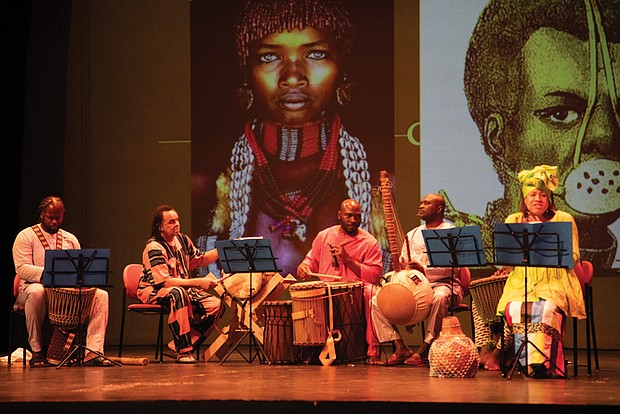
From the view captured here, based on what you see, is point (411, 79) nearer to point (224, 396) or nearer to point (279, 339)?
point (279, 339)

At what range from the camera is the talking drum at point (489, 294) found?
7238mm

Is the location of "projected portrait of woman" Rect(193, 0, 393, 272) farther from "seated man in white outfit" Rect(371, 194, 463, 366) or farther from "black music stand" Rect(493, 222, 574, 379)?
"black music stand" Rect(493, 222, 574, 379)

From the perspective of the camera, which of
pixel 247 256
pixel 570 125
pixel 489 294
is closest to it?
pixel 489 294

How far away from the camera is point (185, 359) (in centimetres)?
771

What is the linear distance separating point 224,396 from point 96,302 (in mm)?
2684

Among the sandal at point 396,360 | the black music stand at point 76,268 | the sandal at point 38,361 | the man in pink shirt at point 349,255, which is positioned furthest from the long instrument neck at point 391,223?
the sandal at point 38,361

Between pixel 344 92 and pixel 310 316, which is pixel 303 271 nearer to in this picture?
pixel 310 316

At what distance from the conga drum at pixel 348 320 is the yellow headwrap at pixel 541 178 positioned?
1.54 m

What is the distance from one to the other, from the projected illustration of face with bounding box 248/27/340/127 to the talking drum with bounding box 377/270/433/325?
278cm

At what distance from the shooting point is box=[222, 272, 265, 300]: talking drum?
7898mm

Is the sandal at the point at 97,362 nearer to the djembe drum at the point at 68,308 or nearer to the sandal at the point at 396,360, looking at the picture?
the djembe drum at the point at 68,308

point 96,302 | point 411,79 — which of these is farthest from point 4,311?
point 411,79

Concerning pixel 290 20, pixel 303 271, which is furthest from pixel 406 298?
pixel 290 20

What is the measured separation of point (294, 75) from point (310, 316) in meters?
3.06
